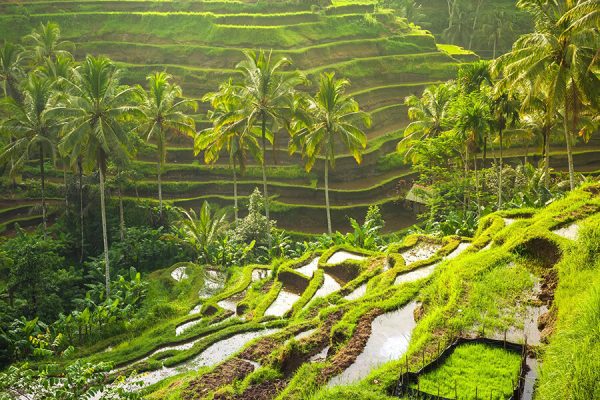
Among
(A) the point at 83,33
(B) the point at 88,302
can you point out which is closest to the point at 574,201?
(B) the point at 88,302

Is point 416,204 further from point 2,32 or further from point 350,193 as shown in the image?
point 2,32

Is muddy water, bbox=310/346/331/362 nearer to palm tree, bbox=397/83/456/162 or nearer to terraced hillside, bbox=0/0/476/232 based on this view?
palm tree, bbox=397/83/456/162

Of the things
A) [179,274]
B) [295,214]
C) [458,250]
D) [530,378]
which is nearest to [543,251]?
[458,250]

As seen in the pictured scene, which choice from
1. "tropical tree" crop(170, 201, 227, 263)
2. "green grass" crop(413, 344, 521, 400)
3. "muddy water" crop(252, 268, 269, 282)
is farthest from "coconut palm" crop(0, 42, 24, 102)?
"green grass" crop(413, 344, 521, 400)

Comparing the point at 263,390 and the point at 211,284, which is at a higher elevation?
the point at 263,390

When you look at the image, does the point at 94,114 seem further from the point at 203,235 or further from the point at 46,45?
the point at 46,45

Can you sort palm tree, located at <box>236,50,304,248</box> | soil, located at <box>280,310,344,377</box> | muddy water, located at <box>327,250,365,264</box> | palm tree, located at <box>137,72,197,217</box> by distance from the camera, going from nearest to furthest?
1. soil, located at <box>280,310,344,377</box>
2. muddy water, located at <box>327,250,365,264</box>
3. palm tree, located at <box>236,50,304,248</box>
4. palm tree, located at <box>137,72,197,217</box>

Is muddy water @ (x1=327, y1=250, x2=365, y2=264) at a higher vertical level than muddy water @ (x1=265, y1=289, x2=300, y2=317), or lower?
higher
